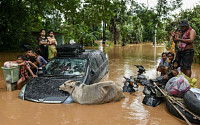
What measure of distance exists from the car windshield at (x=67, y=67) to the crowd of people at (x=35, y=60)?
308mm

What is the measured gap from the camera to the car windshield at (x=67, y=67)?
217 inches

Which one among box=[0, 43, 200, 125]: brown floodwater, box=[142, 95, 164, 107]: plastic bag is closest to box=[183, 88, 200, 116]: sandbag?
box=[0, 43, 200, 125]: brown floodwater

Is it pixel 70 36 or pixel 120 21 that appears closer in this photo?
pixel 70 36

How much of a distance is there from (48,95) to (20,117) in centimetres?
85

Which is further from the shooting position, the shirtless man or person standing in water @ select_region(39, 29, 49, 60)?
person standing in water @ select_region(39, 29, 49, 60)

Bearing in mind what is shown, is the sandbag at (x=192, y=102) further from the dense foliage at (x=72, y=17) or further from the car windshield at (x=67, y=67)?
the dense foliage at (x=72, y=17)

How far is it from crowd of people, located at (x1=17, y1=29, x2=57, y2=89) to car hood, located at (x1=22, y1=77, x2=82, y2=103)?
1.80ft

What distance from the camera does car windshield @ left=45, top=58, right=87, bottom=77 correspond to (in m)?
5.52

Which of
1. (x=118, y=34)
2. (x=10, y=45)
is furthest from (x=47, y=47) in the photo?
(x=118, y=34)

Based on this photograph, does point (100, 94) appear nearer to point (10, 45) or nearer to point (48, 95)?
point (48, 95)

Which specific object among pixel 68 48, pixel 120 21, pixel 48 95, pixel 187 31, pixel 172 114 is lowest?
pixel 172 114

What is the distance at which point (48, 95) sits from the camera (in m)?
4.77

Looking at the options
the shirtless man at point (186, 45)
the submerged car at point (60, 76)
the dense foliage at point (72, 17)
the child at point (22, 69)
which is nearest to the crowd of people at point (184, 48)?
the shirtless man at point (186, 45)

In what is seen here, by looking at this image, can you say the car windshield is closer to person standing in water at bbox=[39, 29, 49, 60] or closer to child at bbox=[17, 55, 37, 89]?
child at bbox=[17, 55, 37, 89]
